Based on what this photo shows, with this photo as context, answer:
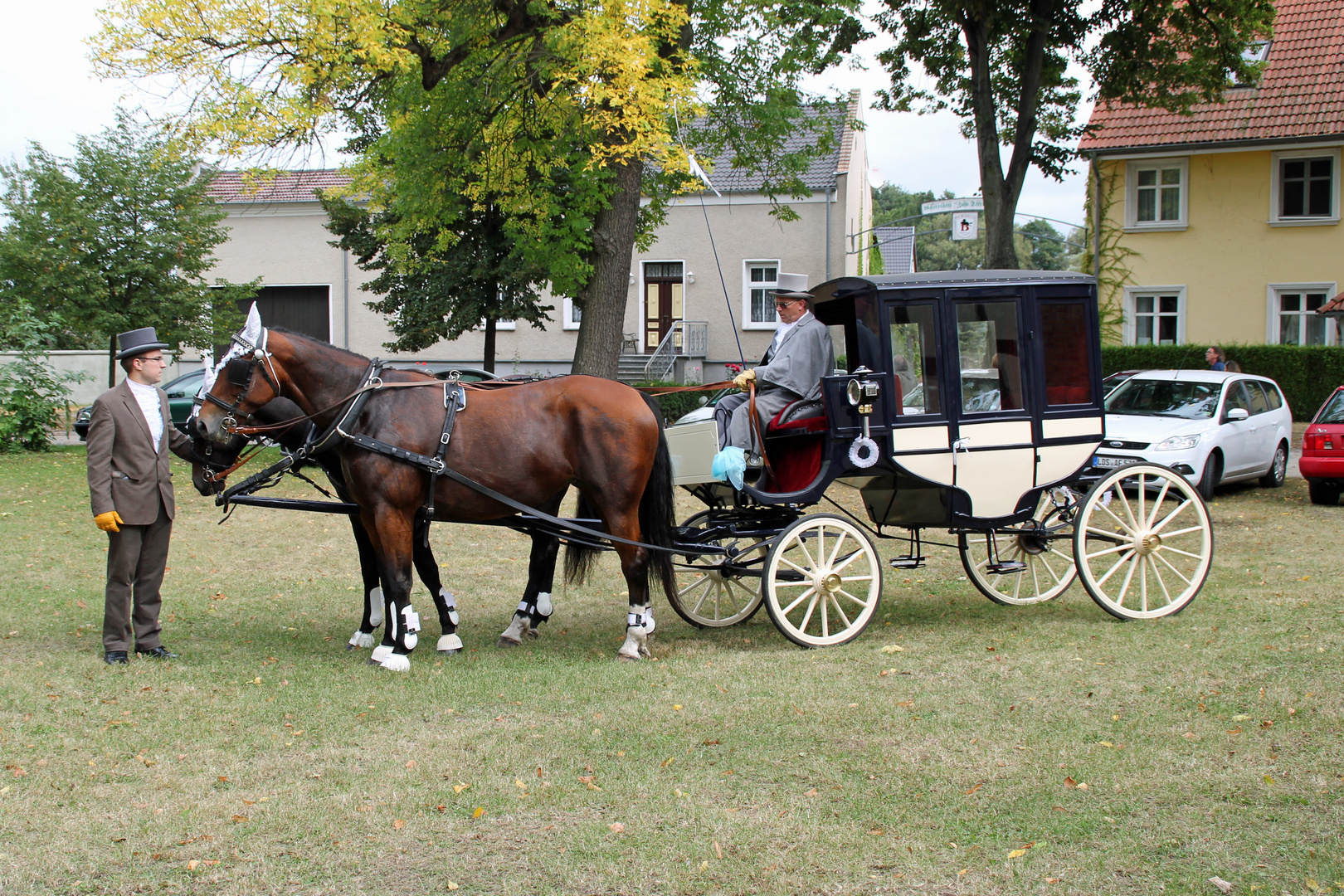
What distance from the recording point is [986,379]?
7.32m

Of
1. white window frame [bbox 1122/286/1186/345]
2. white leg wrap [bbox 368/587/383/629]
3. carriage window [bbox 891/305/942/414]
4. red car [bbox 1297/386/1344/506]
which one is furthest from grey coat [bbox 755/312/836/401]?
white window frame [bbox 1122/286/1186/345]

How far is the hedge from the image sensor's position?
23766 millimetres

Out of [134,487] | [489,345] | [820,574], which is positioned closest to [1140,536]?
[820,574]

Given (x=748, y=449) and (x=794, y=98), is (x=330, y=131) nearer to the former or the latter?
(x=794, y=98)

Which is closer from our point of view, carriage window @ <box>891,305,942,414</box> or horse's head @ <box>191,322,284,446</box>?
horse's head @ <box>191,322,284,446</box>

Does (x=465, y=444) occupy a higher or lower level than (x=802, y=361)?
lower

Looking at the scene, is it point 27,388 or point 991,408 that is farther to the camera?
point 27,388

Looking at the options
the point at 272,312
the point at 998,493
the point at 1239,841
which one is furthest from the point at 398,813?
the point at 272,312

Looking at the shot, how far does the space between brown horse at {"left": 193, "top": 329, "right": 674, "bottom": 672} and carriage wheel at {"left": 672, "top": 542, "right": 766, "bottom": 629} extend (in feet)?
1.74

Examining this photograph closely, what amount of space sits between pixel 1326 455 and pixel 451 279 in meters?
15.8

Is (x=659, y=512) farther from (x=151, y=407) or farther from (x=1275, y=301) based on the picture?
(x=1275, y=301)

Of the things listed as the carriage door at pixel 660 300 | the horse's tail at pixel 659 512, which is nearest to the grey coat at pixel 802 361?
the horse's tail at pixel 659 512

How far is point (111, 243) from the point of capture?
20.6 meters

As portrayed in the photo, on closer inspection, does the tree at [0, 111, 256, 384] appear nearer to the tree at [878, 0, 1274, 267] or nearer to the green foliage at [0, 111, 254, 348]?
the green foliage at [0, 111, 254, 348]
